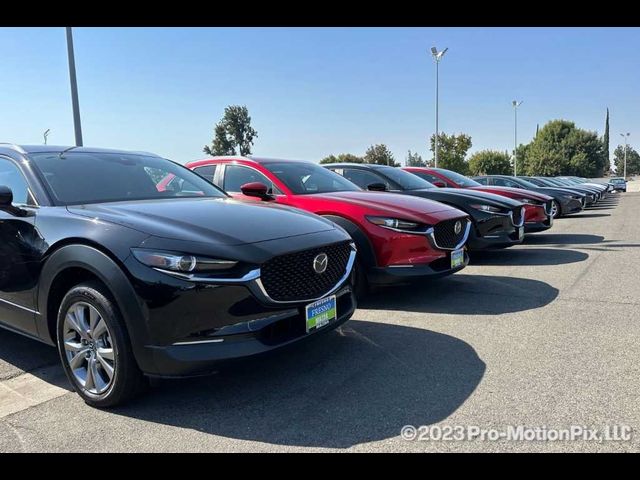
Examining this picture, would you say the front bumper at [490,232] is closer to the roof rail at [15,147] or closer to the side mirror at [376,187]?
the side mirror at [376,187]

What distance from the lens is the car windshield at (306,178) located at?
580 cm

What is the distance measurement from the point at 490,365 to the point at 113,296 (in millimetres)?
2577

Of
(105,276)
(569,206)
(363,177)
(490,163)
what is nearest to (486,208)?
(363,177)

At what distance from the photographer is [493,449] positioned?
2436mm

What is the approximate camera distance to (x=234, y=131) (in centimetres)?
6128

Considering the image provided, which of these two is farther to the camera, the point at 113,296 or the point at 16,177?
the point at 16,177

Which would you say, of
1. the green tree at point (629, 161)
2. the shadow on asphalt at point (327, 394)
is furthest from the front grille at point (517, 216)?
the green tree at point (629, 161)

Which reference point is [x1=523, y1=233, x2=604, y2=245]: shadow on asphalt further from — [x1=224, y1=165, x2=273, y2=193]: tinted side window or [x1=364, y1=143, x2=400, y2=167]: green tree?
[x1=364, y1=143, x2=400, y2=167]: green tree

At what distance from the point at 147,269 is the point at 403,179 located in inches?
234

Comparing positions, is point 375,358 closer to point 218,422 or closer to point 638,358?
point 218,422

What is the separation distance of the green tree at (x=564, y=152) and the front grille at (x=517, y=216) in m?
75.2

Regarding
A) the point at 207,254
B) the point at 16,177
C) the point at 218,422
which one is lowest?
the point at 218,422

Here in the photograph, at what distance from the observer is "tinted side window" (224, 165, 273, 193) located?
19.2 ft
